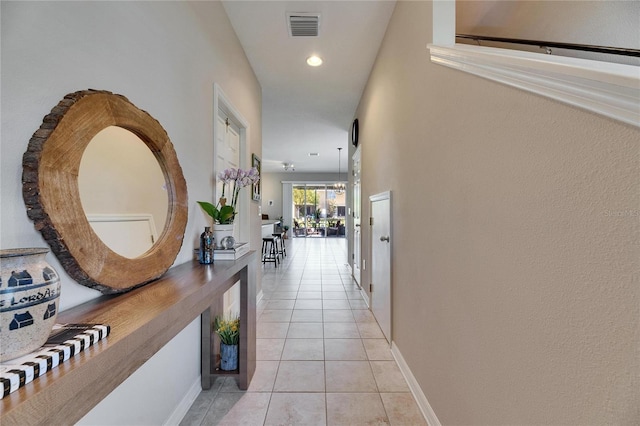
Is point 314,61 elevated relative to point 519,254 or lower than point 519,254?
elevated

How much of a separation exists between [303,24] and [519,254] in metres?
2.49

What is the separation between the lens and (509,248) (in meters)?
0.87

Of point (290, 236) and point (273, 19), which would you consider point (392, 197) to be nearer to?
point (273, 19)

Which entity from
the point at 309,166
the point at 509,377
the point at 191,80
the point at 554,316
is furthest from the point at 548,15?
the point at 309,166

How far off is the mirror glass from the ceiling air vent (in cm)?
182

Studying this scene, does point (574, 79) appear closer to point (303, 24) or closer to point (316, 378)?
point (316, 378)

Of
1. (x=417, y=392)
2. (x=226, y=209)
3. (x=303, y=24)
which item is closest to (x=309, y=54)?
(x=303, y=24)

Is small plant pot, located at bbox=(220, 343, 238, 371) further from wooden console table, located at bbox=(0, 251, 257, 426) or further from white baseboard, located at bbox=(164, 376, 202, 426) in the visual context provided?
wooden console table, located at bbox=(0, 251, 257, 426)

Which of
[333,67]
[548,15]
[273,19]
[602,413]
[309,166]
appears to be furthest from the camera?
[309,166]

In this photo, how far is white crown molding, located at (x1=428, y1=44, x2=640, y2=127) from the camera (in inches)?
20.4

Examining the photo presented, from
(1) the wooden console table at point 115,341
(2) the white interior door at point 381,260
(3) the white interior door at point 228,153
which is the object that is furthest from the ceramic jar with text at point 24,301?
(2) the white interior door at point 381,260

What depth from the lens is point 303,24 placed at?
2373 mm

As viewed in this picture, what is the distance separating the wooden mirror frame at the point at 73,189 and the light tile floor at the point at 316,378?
108 cm

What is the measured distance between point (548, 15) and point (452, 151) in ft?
4.87
